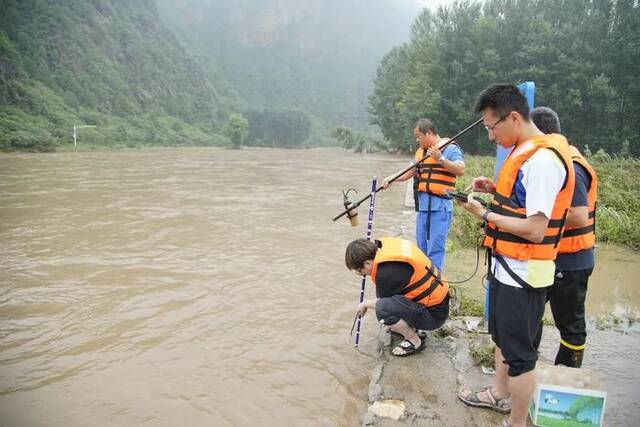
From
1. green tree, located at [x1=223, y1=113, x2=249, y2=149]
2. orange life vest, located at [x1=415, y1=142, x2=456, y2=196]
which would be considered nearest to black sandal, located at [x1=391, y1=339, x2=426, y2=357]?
orange life vest, located at [x1=415, y1=142, x2=456, y2=196]

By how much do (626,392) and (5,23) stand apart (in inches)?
2785

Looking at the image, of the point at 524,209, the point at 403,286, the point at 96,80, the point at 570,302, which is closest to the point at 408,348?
the point at 403,286

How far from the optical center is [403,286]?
3.62m

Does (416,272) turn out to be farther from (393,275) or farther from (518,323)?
(518,323)

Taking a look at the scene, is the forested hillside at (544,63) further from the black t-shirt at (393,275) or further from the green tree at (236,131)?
the green tree at (236,131)

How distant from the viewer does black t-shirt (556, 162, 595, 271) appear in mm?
2789

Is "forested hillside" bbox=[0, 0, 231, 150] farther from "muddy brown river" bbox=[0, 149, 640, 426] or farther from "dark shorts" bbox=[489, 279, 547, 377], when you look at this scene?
"dark shorts" bbox=[489, 279, 547, 377]

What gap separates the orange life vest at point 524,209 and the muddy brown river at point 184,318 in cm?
172

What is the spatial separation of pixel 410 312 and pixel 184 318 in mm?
2558

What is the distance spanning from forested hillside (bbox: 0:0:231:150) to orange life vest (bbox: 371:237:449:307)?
116 ft

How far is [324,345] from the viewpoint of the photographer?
4.36 meters

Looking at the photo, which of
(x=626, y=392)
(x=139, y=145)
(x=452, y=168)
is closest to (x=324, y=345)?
(x=452, y=168)

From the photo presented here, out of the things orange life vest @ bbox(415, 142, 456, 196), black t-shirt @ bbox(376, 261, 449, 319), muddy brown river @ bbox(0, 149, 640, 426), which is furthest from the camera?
orange life vest @ bbox(415, 142, 456, 196)

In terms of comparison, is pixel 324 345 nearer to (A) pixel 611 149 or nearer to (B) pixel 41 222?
(B) pixel 41 222
